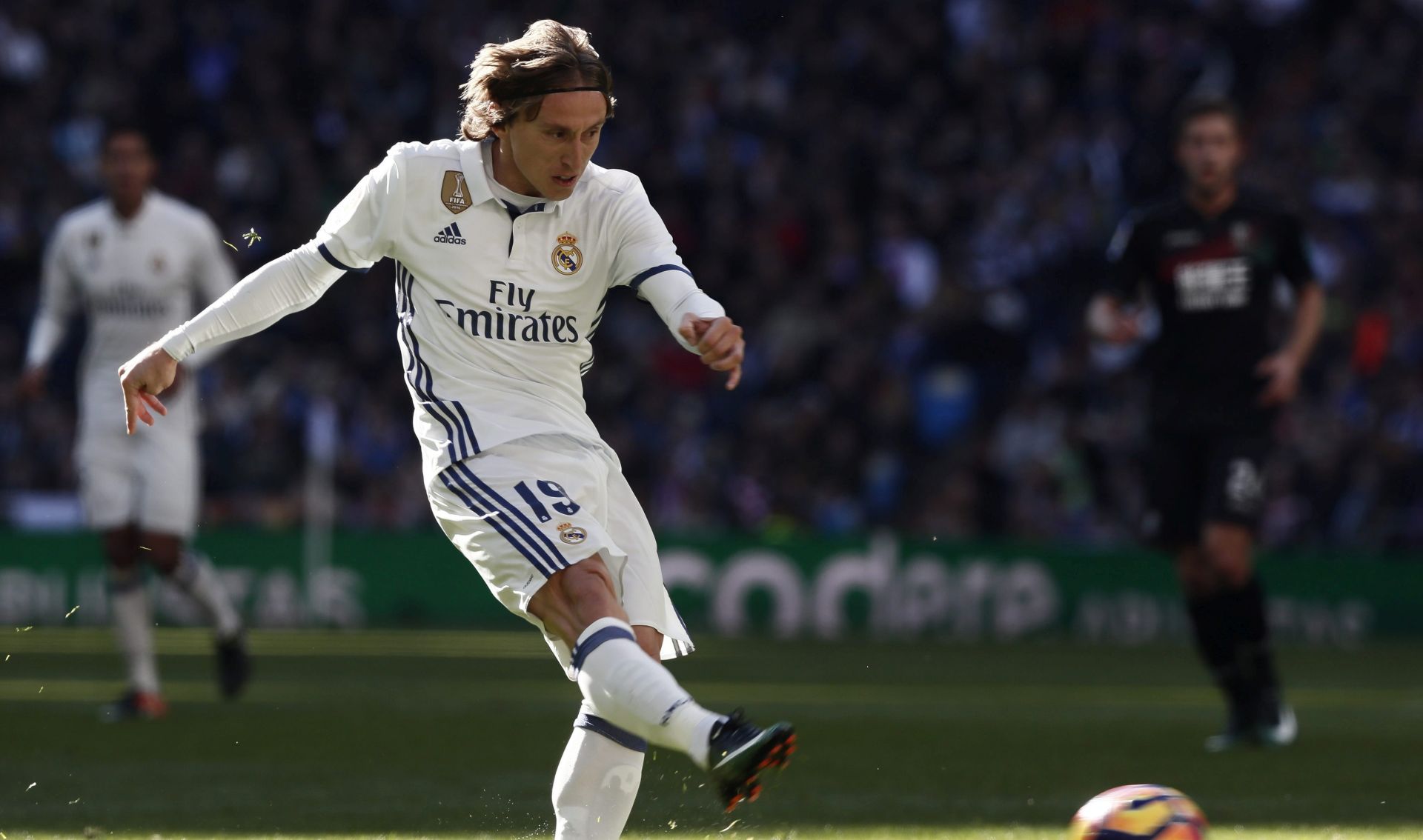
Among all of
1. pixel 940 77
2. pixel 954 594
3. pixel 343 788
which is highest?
pixel 940 77

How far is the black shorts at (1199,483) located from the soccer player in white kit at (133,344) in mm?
4382

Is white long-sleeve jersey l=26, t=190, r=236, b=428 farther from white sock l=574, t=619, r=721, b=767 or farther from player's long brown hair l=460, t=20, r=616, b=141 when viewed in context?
white sock l=574, t=619, r=721, b=767

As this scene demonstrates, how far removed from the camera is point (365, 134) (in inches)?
835

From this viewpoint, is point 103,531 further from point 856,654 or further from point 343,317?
point 343,317

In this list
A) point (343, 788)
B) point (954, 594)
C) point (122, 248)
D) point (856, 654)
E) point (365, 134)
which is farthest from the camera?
point (365, 134)

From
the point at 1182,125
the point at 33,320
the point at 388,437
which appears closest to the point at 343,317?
the point at 388,437

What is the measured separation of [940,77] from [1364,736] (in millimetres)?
14289

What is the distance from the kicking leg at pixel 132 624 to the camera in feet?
29.4

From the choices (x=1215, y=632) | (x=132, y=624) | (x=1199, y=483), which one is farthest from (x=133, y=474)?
(x=1215, y=632)

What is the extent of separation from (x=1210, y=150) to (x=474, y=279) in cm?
432

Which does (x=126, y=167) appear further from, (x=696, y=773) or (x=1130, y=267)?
(x=1130, y=267)

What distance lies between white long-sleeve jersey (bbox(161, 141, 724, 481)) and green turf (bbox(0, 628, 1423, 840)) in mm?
1345

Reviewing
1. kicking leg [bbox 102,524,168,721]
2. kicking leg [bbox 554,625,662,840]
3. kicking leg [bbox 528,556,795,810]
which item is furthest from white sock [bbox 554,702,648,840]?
kicking leg [bbox 102,524,168,721]

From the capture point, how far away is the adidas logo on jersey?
15.3 feet
